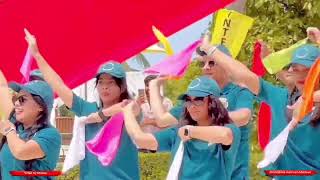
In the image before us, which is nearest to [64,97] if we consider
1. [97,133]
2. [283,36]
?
[97,133]

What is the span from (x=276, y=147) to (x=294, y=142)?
0.10m

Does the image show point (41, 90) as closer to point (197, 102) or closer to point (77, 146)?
point (77, 146)

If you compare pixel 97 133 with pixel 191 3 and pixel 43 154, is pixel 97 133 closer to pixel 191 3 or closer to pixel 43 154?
pixel 43 154

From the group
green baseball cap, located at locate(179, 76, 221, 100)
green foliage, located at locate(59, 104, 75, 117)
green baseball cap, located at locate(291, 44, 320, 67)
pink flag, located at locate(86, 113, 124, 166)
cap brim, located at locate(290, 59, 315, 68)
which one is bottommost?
green foliage, located at locate(59, 104, 75, 117)

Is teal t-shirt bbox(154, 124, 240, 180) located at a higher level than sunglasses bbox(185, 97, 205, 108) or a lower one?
lower

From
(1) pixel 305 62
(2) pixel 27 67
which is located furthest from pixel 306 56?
(2) pixel 27 67

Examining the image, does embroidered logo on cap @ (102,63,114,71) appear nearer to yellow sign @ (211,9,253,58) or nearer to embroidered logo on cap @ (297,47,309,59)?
yellow sign @ (211,9,253,58)

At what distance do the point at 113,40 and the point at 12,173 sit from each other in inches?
70.2

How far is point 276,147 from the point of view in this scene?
443 centimetres

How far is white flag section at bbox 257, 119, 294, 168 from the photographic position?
4.42 metres

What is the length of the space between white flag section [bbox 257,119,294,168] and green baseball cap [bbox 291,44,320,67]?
32 centimetres

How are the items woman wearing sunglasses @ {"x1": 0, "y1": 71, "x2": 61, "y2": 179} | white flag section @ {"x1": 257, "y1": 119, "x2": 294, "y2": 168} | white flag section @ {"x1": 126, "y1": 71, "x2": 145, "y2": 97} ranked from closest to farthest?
white flag section @ {"x1": 257, "y1": 119, "x2": 294, "y2": 168}, woman wearing sunglasses @ {"x1": 0, "y1": 71, "x2": 61, "y2": 179}, white flag section @ {"x1": 126, "y1": 71, "x2": 145, "y2": 97}

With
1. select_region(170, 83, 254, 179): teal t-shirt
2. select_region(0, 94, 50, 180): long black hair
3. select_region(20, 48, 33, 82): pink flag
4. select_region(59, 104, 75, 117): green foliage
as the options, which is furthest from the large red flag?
select_region(0, 94, 50, 180): long black hair

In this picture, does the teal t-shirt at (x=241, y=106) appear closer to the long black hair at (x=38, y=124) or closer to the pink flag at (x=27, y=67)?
the long black hair at (x=38, y=124)
